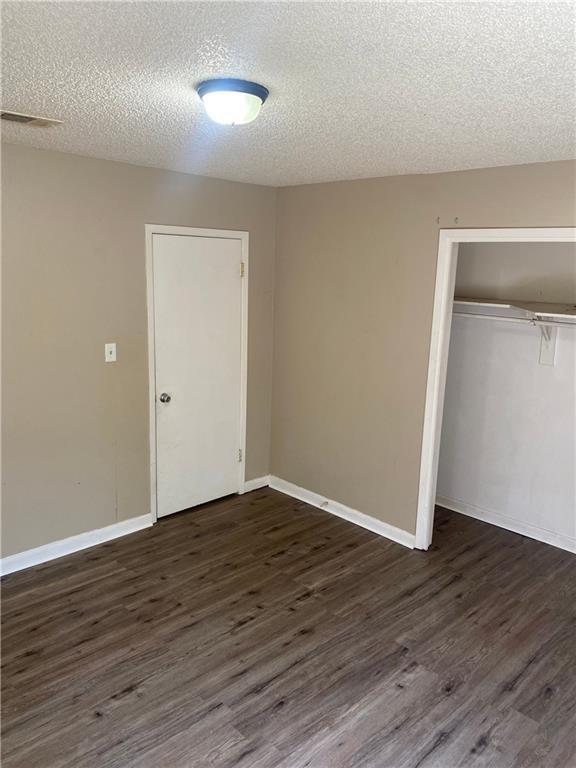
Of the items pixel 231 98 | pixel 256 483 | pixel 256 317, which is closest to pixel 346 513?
pixel 256 483

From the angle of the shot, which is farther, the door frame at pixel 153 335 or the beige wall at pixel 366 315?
the door frame at pixel 153 335

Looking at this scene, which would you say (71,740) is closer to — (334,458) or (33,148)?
(334,458)

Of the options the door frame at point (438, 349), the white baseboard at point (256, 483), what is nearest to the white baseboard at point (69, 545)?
the white baseboard at point (256, 483)

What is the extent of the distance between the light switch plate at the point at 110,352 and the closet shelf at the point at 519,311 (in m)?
2.32

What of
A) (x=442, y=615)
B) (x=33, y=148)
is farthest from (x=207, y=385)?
(x=442, y=615)

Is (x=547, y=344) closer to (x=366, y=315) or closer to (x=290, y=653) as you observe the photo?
(x=366, y=315)

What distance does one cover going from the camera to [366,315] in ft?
12.6

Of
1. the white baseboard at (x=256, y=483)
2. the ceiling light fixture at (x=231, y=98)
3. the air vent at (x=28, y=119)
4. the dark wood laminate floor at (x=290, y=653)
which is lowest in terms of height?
the dark wood laminate floor at (x=290, y=653)

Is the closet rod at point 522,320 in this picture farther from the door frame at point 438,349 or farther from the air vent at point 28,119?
the air vent at point 28,119

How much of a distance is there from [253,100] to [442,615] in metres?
2.68

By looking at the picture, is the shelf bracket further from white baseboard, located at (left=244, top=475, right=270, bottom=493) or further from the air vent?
the air vent

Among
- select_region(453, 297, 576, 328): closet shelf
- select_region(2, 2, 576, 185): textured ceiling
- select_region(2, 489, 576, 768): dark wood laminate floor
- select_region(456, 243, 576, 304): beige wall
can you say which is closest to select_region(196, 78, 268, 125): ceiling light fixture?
select_region(2, 2, 576, 185): textured ceiling

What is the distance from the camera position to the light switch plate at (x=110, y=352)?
348cm

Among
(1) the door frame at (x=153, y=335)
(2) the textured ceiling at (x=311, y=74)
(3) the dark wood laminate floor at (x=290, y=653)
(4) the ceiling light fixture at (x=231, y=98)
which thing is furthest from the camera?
(1) the door frame at (x=153, y=335)
